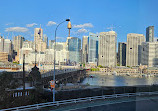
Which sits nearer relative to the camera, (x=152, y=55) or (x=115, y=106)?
(x=115, y=106)

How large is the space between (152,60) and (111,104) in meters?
132

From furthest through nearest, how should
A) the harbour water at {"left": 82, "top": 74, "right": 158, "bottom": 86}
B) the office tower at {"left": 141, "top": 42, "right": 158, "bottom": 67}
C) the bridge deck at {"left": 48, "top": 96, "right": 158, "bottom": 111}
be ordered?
1. the office tower at {"left": 141, "top": 42, "right": 158, "bottom": 67}
2. the harbour water at {"left": 82, "top": 74, "right": 158, "bottom": 86}
3. the bridge deck at {"left": 48, "top": 96, "right": 158, "bottom": 111}

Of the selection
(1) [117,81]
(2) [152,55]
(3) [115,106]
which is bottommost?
(1) [117,81]

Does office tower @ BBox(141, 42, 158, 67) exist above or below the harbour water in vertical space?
above

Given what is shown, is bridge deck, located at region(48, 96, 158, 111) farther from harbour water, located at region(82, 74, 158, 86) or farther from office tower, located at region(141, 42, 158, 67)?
office tower, located at region(141, 42, 158, 67)

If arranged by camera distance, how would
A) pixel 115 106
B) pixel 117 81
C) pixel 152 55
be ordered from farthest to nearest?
pixel 152 55 → pixel 117 81 → pixel 115 106

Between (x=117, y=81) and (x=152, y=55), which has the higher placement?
(x=152, y=55)

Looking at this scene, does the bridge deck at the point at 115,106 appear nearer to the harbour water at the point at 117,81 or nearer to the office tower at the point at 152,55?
the harbour water at the point at 117,81

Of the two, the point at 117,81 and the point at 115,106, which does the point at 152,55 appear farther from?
the point at 115,106

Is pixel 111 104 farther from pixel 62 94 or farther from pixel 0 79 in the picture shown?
pixel 0 79

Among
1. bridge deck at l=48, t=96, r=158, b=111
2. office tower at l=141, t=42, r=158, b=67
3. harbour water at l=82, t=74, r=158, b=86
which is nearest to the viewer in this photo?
bridge deck at l=48, t=96, r=158, b=111

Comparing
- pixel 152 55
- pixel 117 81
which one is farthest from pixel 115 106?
pixel 152 55

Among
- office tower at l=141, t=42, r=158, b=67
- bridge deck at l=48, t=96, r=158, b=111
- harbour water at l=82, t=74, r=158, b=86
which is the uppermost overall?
office tower at l=141, t=42, r=158, b=67

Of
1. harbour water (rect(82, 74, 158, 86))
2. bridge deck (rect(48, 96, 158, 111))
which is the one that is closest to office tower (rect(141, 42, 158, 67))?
harbour water (rect(82, 74, 158, 86))
